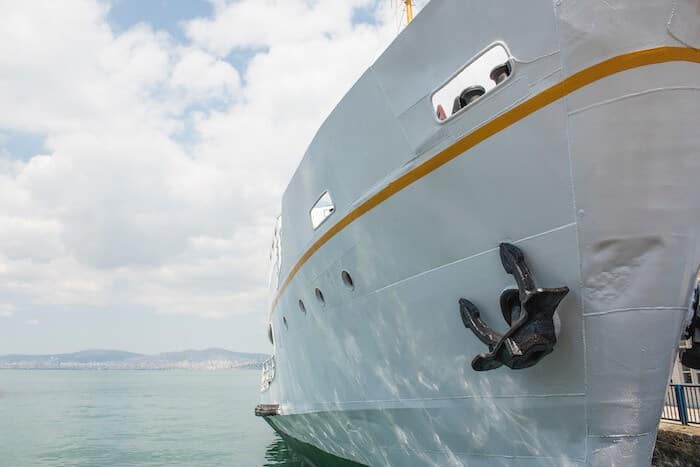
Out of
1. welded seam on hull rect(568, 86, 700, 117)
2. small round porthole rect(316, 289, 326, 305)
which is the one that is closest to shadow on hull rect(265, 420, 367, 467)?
small round porthole rect(316, 289, 326, 305)

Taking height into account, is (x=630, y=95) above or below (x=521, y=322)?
above

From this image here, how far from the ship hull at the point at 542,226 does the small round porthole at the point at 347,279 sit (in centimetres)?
29

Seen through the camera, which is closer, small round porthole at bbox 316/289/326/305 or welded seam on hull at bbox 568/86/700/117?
welded seam on hull at bbox 568/86/700/117

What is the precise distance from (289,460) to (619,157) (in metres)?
15.4

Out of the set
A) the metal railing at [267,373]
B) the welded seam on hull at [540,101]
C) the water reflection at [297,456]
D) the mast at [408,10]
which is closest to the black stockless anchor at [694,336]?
the welded seam on hull at [540,101]

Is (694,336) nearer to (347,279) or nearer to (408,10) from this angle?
(347,279)

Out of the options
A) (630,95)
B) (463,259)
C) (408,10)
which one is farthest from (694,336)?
(408,10)

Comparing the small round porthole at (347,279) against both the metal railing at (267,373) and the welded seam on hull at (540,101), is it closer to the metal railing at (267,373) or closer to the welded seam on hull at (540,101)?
the welded seam on hull at (540,101)

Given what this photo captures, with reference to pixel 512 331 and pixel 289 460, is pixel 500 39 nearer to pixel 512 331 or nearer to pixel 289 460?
pixel 512 331

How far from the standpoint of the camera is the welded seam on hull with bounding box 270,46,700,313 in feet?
11.6

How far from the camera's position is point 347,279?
252 inches

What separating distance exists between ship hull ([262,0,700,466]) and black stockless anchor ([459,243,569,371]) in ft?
0.59

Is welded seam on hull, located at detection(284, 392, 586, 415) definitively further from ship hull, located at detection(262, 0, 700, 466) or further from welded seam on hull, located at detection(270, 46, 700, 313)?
welded seam on hull, located at detection(270, 46, 700, 313)

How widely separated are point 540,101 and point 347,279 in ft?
11.2
